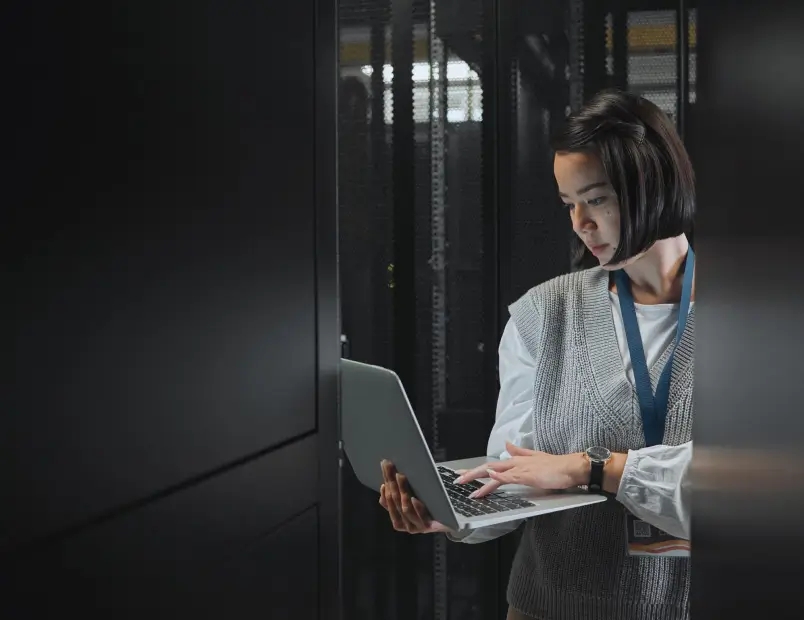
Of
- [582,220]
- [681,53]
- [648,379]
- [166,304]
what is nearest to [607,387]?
[648,379]

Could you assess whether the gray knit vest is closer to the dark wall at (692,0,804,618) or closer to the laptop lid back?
the laptop lid back

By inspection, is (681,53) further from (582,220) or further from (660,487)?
(660,487)

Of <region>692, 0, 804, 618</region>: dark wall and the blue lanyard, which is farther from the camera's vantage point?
the blue lanyard

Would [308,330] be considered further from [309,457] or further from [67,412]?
[67,412]

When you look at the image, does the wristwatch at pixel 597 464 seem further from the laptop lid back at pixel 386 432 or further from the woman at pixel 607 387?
the laptop lid back at pixel 386 432

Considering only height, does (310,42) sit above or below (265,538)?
above

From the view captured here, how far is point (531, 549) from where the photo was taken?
4.50 feet

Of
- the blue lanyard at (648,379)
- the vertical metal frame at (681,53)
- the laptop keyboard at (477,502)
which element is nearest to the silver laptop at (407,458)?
the laptop keyboard at (477,502)

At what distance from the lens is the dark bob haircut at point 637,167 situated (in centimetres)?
136

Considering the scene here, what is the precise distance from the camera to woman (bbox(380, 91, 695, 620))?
1267 mm

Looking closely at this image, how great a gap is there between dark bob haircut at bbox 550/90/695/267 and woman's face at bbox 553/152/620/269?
0.06ft

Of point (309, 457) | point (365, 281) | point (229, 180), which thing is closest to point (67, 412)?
point (229, 180)

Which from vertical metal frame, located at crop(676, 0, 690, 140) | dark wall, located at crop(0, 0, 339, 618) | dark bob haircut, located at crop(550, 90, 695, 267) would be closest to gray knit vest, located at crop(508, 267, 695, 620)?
dark bob haircut, located at crop(550, 90, 695, 267)

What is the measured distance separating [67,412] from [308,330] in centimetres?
25
